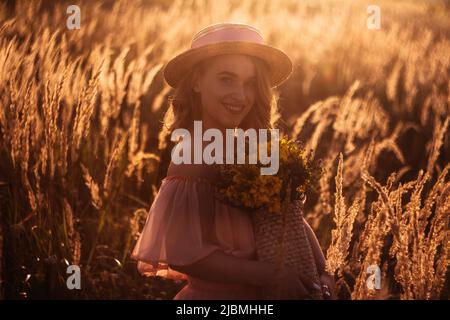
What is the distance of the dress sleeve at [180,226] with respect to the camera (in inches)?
73.7

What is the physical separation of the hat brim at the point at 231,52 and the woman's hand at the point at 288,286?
756mm

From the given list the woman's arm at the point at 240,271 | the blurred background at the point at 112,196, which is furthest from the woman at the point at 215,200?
the blurred background at the point at 112,196

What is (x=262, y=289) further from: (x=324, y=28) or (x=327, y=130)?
(x=324, y=28)

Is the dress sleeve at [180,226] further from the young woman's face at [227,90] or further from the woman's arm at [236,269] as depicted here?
the young woman's face at [227,90]

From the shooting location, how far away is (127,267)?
325cm

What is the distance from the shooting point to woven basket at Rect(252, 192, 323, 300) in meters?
1.89

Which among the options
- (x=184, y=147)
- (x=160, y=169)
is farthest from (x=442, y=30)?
(x=184, y=147)

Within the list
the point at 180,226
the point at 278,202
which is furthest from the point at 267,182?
the point at 180,226

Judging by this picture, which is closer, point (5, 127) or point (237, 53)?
point (237, 53)

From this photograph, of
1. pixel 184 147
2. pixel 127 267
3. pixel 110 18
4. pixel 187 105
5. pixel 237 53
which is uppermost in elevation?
pixel 110 18

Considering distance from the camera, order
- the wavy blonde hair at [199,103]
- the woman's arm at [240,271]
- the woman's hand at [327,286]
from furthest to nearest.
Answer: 1. the wavy blonde hair at [199,103]
2. the woman's hand at [327,286]
3. the woman's arm at [240,271]

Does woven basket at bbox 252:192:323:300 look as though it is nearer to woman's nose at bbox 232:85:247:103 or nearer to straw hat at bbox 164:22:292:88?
woman's nose at bbox 232:85:247:103

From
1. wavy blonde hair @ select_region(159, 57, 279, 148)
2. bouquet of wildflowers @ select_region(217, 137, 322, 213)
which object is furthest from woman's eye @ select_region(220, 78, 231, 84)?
bouquet of wildflowers @ select_region(217, 137, 322, 213)
